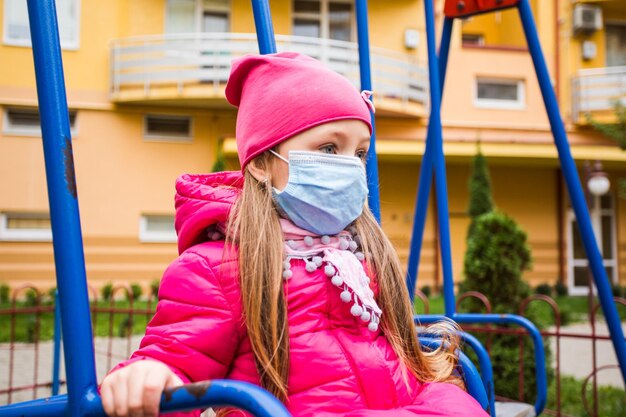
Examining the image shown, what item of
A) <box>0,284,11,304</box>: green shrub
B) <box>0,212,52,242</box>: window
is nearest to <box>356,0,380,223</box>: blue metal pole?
<box>0,284,11,304</box>: green shrub

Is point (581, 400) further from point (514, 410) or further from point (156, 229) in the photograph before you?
point (156, 229)

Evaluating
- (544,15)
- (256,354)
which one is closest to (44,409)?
(256,354)

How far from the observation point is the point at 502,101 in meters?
11.4

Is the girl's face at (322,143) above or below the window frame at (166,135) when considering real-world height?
below

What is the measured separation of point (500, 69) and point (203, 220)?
1128 cm

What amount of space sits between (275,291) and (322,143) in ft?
1.15

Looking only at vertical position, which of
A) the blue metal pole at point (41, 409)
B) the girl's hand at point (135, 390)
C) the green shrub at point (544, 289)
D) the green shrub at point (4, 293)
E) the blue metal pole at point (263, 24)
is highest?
the blue metal pole at point (263, 24)

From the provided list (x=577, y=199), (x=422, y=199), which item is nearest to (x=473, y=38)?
(x=422, y=199)

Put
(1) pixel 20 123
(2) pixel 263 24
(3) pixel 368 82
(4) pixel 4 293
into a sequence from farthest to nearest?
(1) pixel 20 123
(4) pixel 4 293
(3) pixel 368 82
(2) pixel 263 24

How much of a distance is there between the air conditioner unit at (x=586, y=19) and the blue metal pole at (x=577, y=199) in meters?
10.4

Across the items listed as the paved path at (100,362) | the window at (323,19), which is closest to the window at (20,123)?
the paved path at (100,362)

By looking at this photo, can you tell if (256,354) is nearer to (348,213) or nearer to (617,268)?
(348,213)

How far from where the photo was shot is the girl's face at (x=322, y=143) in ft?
3.93

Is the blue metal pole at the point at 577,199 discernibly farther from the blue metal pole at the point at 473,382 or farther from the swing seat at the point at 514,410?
the blue metal pole at the point at 473,382
